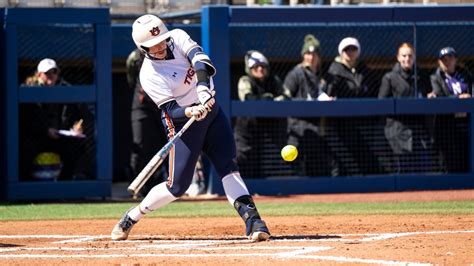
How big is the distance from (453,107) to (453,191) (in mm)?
1140

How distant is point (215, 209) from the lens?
11.5 meters

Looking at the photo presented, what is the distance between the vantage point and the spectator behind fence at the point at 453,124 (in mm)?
13516

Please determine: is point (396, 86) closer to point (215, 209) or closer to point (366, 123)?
point (366, 123)

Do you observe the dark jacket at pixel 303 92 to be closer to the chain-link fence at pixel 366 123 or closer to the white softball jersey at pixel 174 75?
the chain-link fence at pixel 366 123

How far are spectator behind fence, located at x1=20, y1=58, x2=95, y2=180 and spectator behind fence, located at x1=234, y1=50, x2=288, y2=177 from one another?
6.53ft

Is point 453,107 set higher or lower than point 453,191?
higher

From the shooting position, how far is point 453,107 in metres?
13.5

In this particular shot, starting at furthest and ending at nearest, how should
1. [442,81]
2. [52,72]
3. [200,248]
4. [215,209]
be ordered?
[442,81] → [52,72] → [215,209] → [200,248]

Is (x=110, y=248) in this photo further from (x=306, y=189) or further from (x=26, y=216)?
(x=306, y=189)

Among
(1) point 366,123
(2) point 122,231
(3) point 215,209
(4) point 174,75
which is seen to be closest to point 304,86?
(1) point 366,123

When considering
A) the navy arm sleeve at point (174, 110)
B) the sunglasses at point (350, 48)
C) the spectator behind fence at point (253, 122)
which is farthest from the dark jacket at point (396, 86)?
the navy arm sleeve at point (174, 110)

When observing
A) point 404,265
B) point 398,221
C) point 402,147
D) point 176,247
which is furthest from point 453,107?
point 404,265

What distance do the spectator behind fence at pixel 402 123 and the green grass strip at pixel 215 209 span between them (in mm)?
1627

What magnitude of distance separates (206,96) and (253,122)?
215 inches
